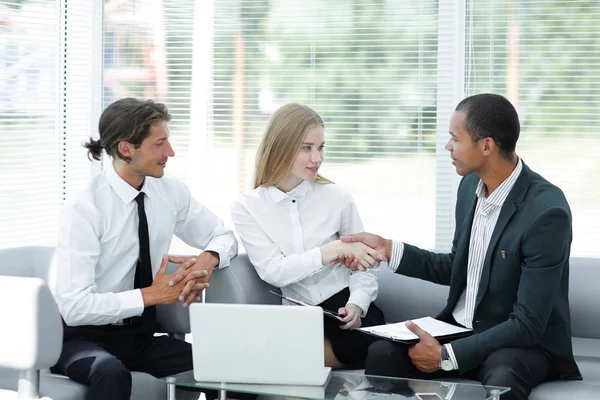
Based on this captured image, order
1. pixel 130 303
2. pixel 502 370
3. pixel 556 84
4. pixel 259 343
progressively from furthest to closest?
pixel 556 84
pixel 130 303
pixel 502 370
pixel 259 343

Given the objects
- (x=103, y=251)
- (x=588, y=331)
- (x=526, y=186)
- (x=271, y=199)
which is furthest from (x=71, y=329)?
(x=588, y=331)

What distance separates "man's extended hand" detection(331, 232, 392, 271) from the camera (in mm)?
3223

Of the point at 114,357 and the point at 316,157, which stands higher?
the point at 316,157

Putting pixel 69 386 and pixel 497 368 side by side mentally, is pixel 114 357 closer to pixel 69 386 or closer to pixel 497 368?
pixel 69 386

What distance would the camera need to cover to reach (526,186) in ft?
9.55

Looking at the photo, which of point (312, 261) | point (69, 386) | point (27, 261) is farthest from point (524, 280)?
point (27, 261)

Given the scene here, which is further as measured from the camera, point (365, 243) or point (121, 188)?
point (365, 243)

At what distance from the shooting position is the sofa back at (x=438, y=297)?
10.5 feet

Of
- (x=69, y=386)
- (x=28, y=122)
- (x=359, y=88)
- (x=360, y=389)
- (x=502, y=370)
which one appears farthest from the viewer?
(x=28, y=122)

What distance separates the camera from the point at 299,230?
335 centimetres

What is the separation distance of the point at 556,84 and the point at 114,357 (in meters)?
2.30

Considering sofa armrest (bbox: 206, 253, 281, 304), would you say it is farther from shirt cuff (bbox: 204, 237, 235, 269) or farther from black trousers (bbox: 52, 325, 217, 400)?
black trousers (bbox: 52, 325, 217, 400)

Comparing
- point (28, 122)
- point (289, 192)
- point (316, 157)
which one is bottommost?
point (289, 192)

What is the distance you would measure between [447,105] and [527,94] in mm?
362
